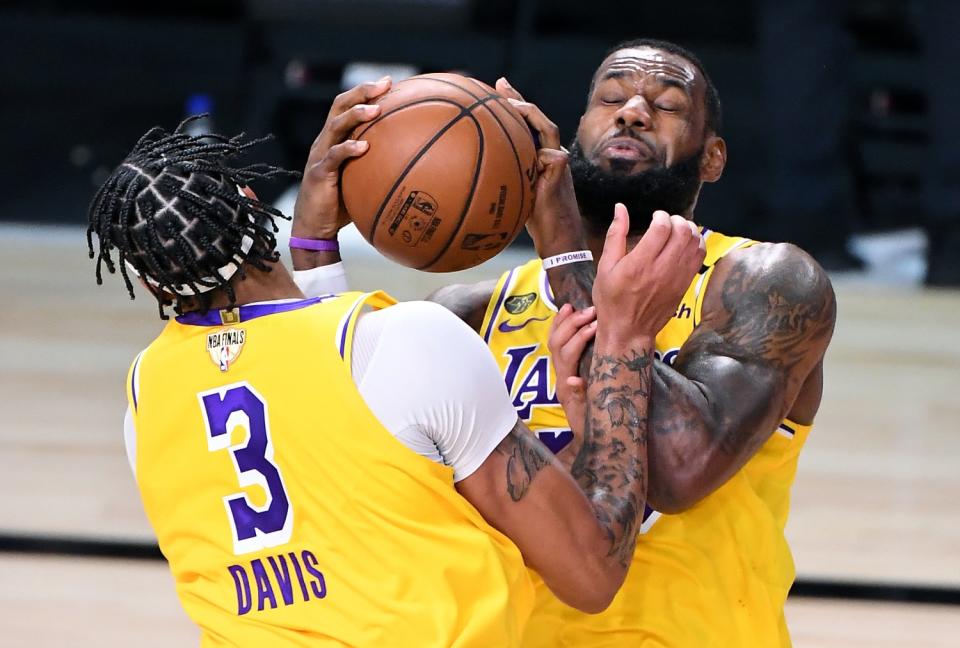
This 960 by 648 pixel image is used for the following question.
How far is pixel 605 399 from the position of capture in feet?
7.55

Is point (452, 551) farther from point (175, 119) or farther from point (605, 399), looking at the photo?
point (175, 119)

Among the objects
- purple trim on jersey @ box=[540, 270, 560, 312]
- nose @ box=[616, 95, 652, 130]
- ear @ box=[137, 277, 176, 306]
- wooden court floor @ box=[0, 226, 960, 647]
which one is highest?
nose @ box=[616, 95, 652, 130]

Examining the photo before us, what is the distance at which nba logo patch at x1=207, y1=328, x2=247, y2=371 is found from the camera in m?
2.07

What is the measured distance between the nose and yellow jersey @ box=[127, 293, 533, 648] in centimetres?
86

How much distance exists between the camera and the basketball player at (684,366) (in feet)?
7.96

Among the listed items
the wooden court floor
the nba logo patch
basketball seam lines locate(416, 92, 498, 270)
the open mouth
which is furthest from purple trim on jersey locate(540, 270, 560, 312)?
the wooden court floor

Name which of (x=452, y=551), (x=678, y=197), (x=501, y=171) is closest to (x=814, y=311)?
(x=678, y=197)

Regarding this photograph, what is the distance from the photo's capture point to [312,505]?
79.8 inches

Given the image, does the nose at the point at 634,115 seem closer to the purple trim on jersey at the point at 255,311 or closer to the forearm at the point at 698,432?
the forearm at the point at 698,432

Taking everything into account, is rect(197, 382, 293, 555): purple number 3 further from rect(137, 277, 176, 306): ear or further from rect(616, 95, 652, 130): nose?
rect(616, 95, 652, 130): nose

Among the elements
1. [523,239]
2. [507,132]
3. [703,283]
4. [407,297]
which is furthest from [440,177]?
[523,239]

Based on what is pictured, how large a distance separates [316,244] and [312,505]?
71cm

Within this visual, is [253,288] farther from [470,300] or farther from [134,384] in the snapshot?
[470,300]

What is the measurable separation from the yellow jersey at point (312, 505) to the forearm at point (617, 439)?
7.1 inches
